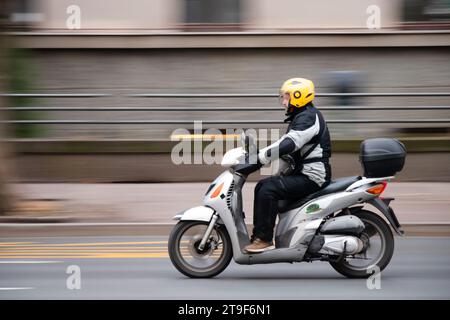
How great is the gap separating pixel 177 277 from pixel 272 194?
1152 mm

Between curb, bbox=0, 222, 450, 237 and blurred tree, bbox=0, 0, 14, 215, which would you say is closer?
curb, bbox=0, 222, 450, 237

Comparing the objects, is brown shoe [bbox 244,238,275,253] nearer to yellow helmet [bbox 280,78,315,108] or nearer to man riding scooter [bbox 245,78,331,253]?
man riding scooter [bbox 245,78,331,253]

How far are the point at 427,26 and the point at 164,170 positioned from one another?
23.1 feet

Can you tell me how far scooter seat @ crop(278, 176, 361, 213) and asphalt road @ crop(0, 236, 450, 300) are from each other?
64 centimetres

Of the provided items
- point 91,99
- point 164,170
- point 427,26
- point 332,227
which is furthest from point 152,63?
point 332,227

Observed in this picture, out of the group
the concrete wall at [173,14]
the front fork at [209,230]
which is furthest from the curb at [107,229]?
the concrete wall at [173,14]

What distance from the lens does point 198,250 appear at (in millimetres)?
7477

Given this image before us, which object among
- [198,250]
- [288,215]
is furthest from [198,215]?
[288,215]

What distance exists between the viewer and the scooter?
24.1 ft

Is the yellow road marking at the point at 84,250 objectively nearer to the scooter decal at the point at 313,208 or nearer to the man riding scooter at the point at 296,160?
the man riding scooter at the point at 296,160

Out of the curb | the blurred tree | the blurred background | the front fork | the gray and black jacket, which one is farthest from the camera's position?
the blurred background

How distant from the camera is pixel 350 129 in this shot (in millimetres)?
14602

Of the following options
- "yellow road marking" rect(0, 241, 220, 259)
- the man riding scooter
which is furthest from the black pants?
"yellow road marking" rect(0, 241, 220, 259)

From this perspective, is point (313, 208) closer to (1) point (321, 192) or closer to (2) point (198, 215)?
(1) point (321, 192)
